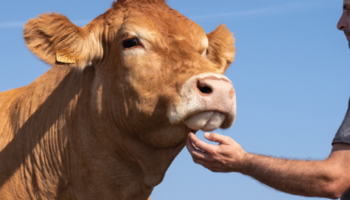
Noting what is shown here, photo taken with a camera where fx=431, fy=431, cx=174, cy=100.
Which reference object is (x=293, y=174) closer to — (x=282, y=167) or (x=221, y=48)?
(x=282, y=167)

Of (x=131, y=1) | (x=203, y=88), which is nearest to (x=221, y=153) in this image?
(x=203, y=88)

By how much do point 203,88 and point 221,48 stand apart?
2.26 metres

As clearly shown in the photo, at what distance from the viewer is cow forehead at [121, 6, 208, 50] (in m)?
4.53

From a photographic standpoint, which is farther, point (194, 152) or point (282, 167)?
point (194, 152)

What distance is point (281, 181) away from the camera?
363 cm

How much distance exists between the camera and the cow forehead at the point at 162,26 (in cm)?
453

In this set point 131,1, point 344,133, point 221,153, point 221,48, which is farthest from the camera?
point 221,48

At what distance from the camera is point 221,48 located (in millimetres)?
6031

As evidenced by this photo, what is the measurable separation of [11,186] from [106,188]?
1119 millimetres

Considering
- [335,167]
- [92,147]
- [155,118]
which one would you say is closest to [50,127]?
[92,147]

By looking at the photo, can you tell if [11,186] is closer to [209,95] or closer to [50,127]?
[50,127]

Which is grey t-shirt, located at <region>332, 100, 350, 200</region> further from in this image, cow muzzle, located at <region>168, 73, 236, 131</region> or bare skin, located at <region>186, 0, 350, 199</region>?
cow muzzle, located at <region>168, 73, 236, 131</region>

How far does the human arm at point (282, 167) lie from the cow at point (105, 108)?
0.96 feet

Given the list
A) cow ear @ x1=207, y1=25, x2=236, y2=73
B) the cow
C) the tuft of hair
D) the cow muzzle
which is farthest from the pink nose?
cow ear @ x1=207, y1=25, x2=236, y2=73
